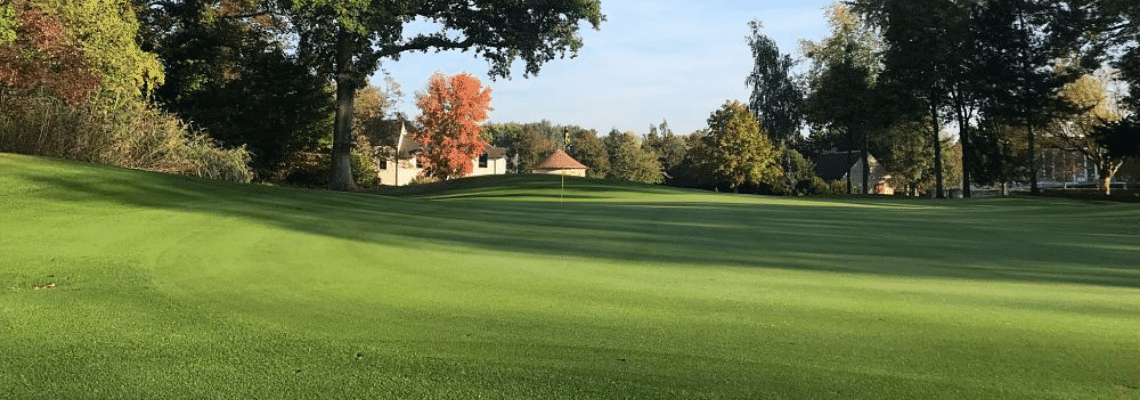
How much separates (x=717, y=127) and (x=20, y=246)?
5549 centimetres

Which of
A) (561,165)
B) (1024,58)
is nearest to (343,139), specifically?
(1024,58)

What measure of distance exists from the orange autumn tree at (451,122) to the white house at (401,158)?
2209 mm

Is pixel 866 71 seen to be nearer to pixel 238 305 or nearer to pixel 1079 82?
pixel 1079 82

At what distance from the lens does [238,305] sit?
5.29m

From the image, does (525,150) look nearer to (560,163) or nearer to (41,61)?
(560,163)

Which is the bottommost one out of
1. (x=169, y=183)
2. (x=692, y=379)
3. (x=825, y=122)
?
(x=692, y=379)

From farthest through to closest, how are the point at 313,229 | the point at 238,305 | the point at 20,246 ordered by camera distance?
the point at 313,229 < the point at 20,246 < the point at 238,305

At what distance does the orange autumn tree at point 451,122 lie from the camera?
2717 inches

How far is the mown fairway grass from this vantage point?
12.1 ft

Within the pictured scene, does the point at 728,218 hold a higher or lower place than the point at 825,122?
lower

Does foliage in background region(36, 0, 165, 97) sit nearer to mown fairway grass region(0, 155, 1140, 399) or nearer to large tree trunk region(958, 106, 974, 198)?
mown fairway grass region(0, 155, 1140, 399)

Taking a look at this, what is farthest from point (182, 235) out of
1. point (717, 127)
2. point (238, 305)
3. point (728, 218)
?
point (717, 127)

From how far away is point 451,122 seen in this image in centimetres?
6906

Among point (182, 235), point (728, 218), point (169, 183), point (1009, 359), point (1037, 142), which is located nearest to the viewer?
point (1009, 359)
